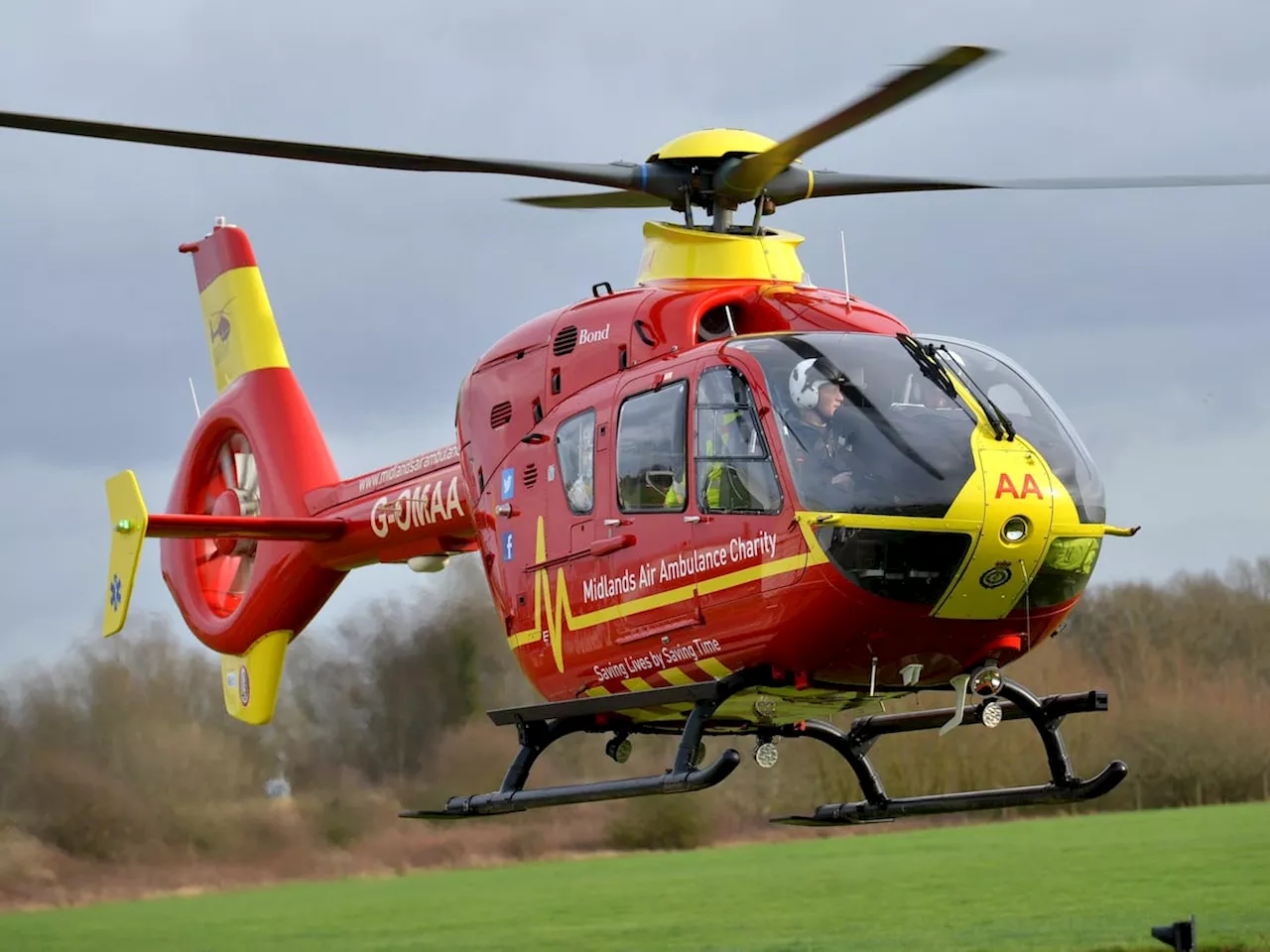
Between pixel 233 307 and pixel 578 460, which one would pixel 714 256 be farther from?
pixel 233 307

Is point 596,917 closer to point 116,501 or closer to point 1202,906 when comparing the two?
point 1202,906

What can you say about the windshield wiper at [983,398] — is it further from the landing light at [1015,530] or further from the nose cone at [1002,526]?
the landing light at [1015,530]

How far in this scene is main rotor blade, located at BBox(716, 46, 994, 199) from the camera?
27.8 feet

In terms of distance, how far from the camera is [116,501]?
12719 millimetres

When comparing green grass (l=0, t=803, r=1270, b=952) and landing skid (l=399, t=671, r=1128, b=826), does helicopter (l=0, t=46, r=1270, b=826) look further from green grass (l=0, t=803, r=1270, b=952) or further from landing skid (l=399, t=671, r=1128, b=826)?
green grass (l=0, t=803, r=1270, b=952)

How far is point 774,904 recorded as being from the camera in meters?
33.9

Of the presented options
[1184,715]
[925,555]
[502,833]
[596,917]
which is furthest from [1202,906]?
[925,555]

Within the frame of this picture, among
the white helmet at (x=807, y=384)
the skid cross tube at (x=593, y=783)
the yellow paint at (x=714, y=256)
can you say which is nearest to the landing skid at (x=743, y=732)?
the skid cross tube at (x=593, y=783)

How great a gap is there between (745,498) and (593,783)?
2075 mm

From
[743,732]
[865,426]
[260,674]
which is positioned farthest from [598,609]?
[260,674]

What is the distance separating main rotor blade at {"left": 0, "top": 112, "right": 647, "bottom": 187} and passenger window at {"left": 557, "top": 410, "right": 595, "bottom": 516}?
4.81 ft

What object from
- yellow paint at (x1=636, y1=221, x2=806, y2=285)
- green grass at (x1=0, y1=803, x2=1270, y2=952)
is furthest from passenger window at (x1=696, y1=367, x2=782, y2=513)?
green grass at (x1=0, y1=803, x2=1270, y2=952)

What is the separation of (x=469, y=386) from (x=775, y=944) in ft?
58.9

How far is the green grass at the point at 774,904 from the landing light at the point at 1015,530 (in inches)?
595
